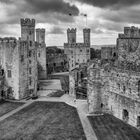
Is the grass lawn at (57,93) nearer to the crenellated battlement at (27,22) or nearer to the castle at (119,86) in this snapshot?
the castle at (119,86)

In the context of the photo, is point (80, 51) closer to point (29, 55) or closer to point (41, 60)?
point (41, 60)

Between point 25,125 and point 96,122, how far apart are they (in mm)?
10442

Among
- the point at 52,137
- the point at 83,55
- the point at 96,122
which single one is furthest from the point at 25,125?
the point at 83,55

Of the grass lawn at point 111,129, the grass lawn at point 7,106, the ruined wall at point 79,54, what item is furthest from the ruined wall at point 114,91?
the ruined wall at point 79,54

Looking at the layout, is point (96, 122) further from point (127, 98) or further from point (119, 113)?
point (127, 98)

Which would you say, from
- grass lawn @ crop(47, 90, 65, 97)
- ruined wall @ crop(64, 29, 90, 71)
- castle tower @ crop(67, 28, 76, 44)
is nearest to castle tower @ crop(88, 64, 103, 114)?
grass lawn @ crop(47, 90, 65, 97)

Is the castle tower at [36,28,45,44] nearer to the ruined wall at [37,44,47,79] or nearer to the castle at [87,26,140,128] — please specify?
the ruined wall at [37,44,47,79]

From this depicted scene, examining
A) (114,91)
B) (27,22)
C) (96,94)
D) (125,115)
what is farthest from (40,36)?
(125,115)

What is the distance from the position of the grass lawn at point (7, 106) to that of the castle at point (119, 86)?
14.7 m

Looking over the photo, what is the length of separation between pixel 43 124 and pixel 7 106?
1199 centimetres

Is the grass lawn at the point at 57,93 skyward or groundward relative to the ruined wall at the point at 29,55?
groundward

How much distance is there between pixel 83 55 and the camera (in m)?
80.1

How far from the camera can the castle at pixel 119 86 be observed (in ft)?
90.4

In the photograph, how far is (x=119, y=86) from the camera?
3034 cm
